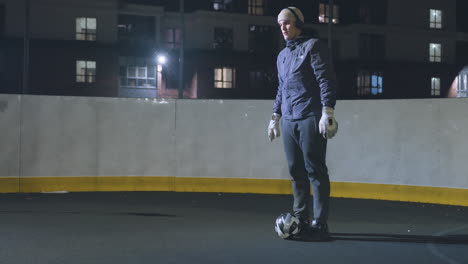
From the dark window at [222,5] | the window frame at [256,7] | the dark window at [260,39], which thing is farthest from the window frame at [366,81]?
the dark window at [222,5]

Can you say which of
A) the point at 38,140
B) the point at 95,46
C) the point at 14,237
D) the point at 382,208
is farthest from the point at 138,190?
the point at 95,46

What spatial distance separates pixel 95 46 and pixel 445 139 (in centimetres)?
3097

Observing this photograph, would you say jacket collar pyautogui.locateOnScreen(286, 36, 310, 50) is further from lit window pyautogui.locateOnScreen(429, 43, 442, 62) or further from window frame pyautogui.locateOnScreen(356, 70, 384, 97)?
lit window pyautogui.locateOnScreen(429, 43, 442, 62)

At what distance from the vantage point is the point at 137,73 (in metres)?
39.0

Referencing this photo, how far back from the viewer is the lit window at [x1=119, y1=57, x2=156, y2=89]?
127 ft

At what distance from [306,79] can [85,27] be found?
1324 inches

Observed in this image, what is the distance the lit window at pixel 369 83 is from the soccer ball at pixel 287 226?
40308 millimetres

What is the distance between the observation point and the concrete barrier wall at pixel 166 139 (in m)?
10.2

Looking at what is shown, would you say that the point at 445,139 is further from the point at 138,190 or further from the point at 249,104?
the point at 138,190

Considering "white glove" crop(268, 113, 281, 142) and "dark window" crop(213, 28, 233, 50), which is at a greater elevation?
"dark window" crop(213, 28, 233, 50)

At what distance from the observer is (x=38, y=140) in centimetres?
1080

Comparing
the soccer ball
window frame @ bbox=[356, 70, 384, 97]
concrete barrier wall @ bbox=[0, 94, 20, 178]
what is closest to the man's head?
the soccer ball

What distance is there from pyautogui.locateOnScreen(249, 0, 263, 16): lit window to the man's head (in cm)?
3828

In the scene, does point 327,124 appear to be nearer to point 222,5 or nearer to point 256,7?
point 222,5
